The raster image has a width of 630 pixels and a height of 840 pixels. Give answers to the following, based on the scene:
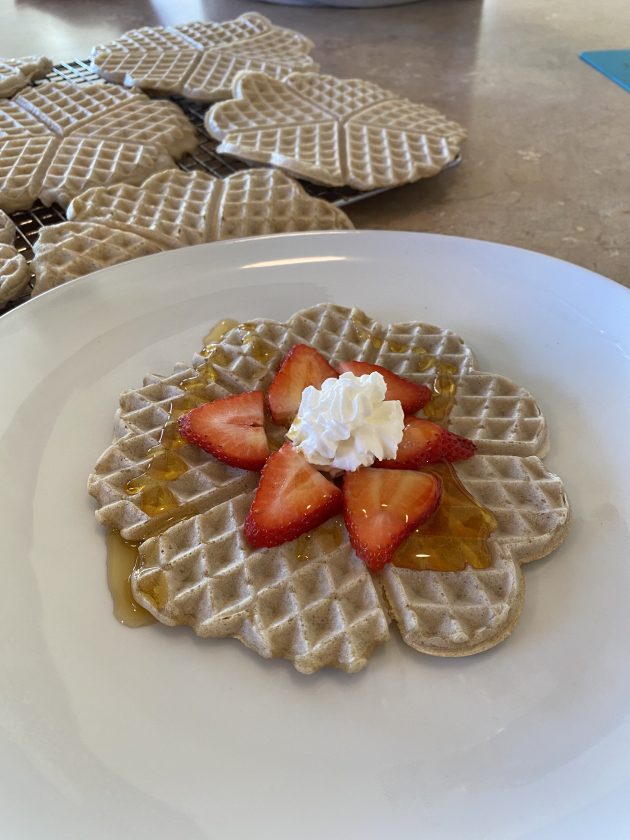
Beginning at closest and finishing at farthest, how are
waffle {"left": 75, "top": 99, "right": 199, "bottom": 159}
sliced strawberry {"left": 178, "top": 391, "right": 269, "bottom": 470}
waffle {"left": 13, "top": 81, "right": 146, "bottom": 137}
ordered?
sliced strawberry {"left": 178, "top": 391, "right": 269, "bottom": 470}, waffle {"left": 75, "top": 99, "right": 199, "bottom": 159}, waffle {"left": 13, "top": 81, "right": 146, "bottom": 137}

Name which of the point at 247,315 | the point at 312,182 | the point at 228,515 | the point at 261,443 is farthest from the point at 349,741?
the point at 312,182

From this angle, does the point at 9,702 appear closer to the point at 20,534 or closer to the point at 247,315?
the point at 20,534

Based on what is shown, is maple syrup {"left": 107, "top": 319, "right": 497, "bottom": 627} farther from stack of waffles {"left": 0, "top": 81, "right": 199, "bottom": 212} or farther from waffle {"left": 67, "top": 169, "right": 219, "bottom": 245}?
stack of waffles {"left": 0, "top": 81, "right": 199, "bottom": 212}

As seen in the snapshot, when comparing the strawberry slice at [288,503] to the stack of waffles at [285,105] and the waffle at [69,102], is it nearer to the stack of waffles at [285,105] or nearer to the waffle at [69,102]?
the stack of waffles at [285,105]

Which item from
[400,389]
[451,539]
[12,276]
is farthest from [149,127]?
[451,539]

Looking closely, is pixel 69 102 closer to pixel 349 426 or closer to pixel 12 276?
pixel 12 276

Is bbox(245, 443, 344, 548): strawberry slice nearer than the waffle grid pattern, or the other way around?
the waffle grid pattern

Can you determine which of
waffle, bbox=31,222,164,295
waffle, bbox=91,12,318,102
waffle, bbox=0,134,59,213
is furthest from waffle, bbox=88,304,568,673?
waffle, bbox=91,12,318,102
